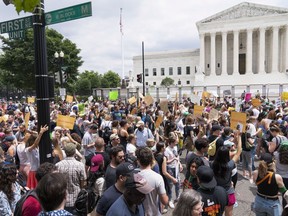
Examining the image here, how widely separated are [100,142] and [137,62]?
8579 centimetres

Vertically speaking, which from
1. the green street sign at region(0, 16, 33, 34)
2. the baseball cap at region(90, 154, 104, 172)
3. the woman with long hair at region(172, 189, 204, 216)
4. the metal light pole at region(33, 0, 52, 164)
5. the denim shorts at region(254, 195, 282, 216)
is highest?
the green street sign at region(0, 16, 33, 34)

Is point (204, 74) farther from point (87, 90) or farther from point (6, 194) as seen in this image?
point (6, 194)

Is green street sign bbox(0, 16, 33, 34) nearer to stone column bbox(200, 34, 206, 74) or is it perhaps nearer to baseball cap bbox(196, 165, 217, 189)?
baseball cap bbox(196, 165, 217, 189)

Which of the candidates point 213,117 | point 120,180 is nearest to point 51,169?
point 120,180

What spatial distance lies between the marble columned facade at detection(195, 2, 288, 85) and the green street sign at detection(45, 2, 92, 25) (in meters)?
59.3

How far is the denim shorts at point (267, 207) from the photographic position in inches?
150

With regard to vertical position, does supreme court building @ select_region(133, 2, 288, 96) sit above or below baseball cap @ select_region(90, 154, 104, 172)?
above

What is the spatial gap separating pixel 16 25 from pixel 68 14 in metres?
1.10

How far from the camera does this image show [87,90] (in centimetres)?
7788

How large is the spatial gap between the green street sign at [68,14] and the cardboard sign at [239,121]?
436cm

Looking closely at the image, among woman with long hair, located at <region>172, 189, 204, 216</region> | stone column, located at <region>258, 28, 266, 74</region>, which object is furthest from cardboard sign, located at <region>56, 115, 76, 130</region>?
stone column, located at <region>258, 28, 266, 74</region>

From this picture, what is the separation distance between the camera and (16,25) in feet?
16.2

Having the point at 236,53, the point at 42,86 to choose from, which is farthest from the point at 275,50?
the point at 42,86

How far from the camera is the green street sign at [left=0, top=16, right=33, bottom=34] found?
4.81 m
